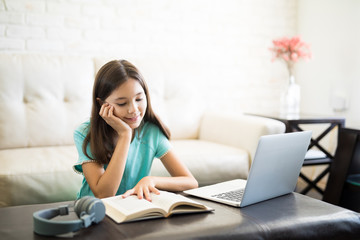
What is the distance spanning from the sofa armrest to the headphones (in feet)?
4.51

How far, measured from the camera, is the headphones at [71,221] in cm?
81

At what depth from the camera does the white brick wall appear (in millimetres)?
2408

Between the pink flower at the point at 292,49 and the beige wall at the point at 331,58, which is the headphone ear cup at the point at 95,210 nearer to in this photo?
the pink flower at the point at 292,49

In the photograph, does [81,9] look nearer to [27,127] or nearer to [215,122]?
[27,127]

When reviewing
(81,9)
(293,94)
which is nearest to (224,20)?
(293,94)

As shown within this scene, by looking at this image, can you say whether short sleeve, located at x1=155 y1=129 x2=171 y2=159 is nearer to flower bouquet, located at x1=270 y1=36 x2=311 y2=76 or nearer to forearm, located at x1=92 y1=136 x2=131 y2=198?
forearm, located at x1=92 y1=136 x2=131 y2=198

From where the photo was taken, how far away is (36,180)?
167 centimetres

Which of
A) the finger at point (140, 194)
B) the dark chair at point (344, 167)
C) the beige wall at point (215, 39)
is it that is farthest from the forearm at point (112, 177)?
the dark chair at point (344, 167)

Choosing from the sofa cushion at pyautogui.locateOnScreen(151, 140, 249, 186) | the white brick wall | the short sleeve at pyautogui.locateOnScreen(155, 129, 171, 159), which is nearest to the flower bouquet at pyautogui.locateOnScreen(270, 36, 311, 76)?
the white brick wall

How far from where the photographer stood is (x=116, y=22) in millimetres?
2613

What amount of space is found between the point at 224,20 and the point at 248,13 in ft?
0.73

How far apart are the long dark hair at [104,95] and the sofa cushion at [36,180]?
45 centimetres

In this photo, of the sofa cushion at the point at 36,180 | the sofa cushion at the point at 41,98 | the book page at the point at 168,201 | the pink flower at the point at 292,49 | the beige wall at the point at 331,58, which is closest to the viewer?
the book page at the point at 168,201

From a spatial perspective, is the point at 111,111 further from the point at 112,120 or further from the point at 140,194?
the point at 140,194
